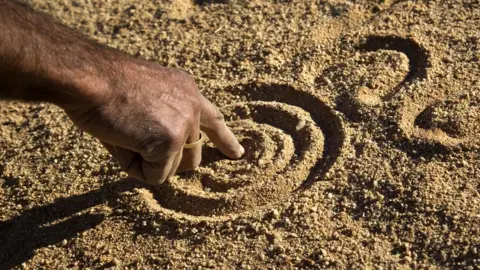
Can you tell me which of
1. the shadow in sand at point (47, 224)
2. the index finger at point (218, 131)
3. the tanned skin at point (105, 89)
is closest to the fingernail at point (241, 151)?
the index finger at point (218, 131)

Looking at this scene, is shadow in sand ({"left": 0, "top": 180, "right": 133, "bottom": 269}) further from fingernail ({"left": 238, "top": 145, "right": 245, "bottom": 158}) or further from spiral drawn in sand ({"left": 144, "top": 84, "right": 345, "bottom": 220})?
fingernail ({"left": 238, "top": 145, "right": 245, "bottom": 158})

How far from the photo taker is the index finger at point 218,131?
9.57ft

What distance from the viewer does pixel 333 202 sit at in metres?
3.06

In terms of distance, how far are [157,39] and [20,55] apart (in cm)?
189

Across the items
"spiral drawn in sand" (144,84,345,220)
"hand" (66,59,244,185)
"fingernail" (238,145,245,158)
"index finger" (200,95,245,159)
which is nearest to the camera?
"hand" (66,59,244,185)

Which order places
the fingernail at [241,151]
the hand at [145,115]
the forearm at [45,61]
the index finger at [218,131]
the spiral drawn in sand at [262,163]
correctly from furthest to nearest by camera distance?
the fingernail at [241,151]
the spiral drawn in sand at [262,163]
the index finger at [218,131]
the hand at [145,115]
the forearm at [45,61]

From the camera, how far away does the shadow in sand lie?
3188 millimetres

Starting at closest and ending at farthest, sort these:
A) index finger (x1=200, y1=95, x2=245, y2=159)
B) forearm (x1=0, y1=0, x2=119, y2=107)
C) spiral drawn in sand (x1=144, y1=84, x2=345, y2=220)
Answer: forearm (x1=0, y1=0, x2=119, y2=107)
index finger (x1=200, y1=95, x2=245, y2=159)
spiral drawn in sand (x1=144, y1=84, x2=345, y2=220)

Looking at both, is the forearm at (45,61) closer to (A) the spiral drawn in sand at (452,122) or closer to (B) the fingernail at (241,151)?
(B) the fingernail at (241,151)

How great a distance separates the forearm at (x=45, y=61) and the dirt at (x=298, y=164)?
0.83 m

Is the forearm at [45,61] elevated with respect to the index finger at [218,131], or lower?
elevated

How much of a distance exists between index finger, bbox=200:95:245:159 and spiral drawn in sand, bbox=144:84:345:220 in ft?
0.24

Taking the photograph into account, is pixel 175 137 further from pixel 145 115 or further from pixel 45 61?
pixel 45 61

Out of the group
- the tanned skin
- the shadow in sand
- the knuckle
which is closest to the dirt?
the shadow in sand
